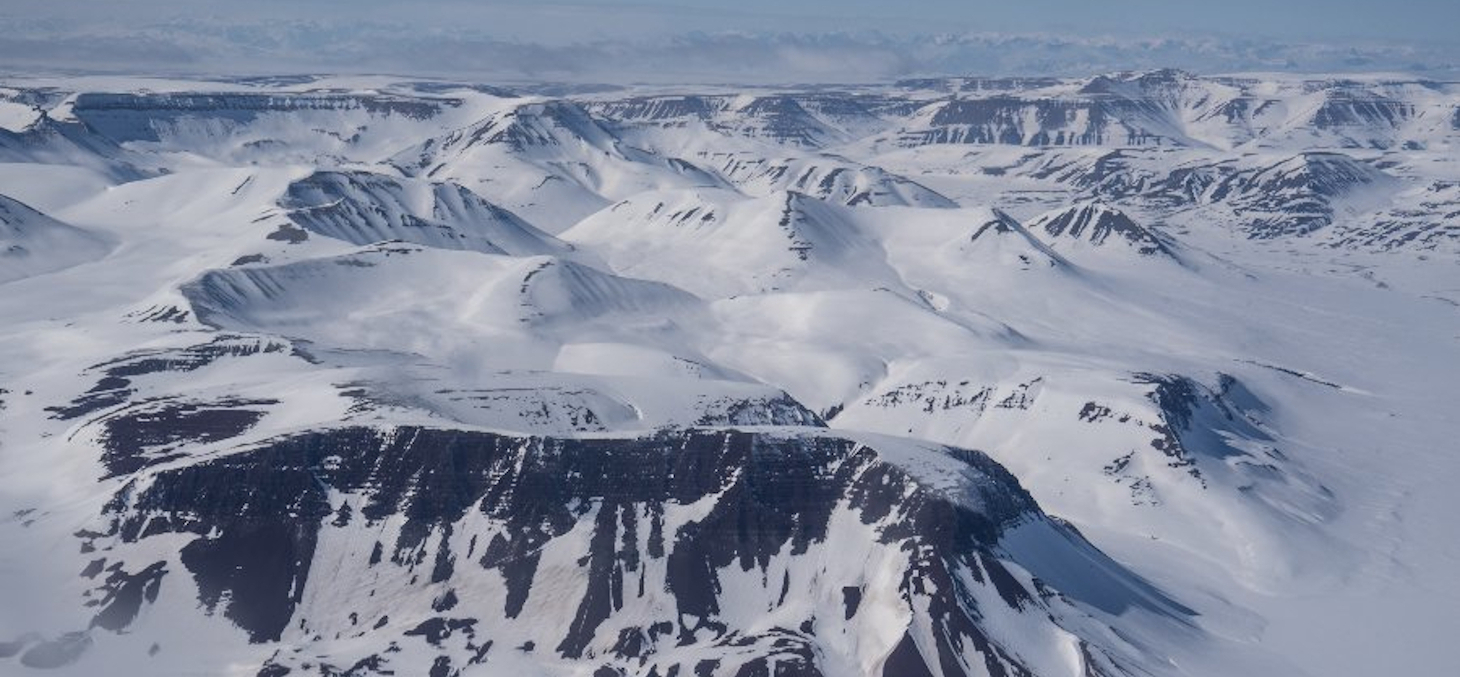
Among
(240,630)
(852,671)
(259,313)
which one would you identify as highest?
(852,671)

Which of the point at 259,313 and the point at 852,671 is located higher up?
the point at 852,671

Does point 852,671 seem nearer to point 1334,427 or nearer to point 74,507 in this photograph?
point 74,507

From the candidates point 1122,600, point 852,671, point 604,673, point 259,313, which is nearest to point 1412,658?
point 1122,600

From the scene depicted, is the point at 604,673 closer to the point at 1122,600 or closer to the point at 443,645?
the point at 443,645

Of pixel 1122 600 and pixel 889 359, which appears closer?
pixel 1122 600

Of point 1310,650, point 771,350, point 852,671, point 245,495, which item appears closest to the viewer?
point 852,671

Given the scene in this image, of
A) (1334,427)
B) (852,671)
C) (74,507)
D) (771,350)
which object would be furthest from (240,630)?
(1334,427)

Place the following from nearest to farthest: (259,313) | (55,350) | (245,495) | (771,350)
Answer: (245,495), (55,350), (259,313), (771,350)
